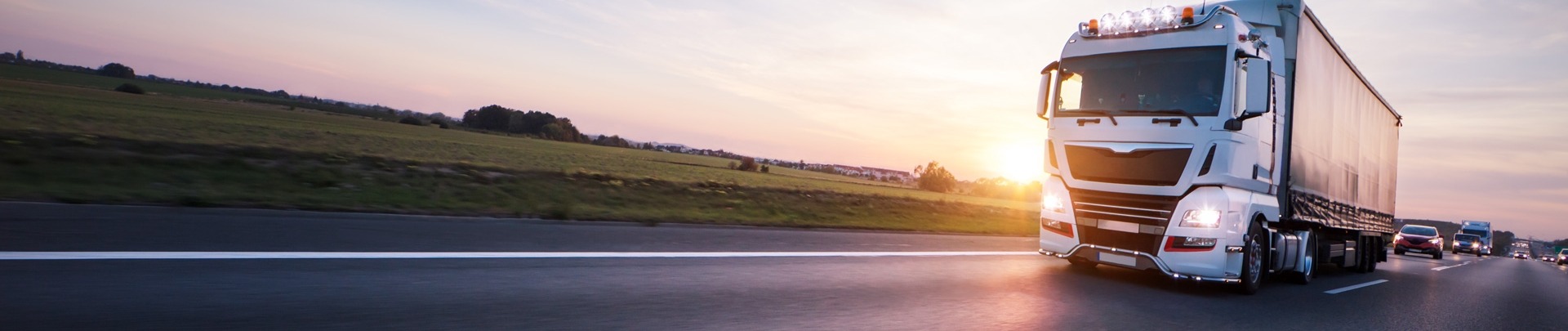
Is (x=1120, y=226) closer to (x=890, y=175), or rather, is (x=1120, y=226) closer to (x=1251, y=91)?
(x=1251, y=91)

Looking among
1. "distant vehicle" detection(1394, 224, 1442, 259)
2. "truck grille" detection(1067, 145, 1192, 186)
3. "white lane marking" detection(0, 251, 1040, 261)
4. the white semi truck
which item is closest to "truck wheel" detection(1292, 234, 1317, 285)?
the white semi truck

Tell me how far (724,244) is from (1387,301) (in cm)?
786

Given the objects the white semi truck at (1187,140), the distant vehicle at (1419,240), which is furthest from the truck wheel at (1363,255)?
the distant vehicle at (1419,240)

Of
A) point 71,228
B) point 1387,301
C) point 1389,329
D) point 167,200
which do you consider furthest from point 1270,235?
point 167,200

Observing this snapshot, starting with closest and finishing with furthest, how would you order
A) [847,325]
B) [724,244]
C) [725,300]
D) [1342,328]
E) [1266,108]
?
[847,325] < [725,300] < [1342,328] < [1266,108] < [724,244]

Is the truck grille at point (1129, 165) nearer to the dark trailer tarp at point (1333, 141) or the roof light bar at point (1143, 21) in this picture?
the roof light bar at point (1143, 21)

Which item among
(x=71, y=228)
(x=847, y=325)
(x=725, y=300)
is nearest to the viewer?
(x=847, y=325)

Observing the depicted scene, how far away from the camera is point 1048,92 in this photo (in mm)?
9805

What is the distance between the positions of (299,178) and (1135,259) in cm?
1135

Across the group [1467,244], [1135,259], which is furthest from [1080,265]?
[1467,244]

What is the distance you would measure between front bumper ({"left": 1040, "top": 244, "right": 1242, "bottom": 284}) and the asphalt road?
0.22 metres

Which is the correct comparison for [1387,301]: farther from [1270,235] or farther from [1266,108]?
[1266,108]

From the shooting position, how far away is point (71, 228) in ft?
21.4

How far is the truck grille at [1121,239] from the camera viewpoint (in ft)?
28.7
